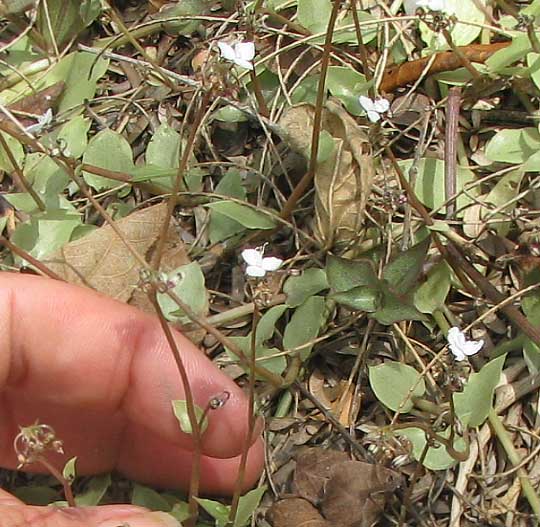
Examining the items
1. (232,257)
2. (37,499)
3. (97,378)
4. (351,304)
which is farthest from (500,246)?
(37,499)

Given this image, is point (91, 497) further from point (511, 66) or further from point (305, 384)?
point (511, 66)

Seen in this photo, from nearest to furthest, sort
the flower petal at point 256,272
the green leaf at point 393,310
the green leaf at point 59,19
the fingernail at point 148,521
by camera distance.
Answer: the flower petal at point 256,272 < the fingernail at point 148,521 < the green leaf at point 393,310 < the green leaf at point 59,19

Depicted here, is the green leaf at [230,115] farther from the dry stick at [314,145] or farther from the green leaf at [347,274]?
the green leaf at [347,274]

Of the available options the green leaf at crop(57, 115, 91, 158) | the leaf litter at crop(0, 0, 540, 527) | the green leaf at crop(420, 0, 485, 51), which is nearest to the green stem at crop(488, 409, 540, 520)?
the leaf litter at crop(0, 0, 540, 527)

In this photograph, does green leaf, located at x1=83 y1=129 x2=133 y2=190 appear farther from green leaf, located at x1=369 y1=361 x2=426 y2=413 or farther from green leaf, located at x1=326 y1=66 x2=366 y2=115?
green leaf, located at x1=369 y1=361 x2=426 y2=413

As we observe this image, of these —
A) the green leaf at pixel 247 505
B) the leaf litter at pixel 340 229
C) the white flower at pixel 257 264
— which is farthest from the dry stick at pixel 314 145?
the green leaf at pixel 247 505
